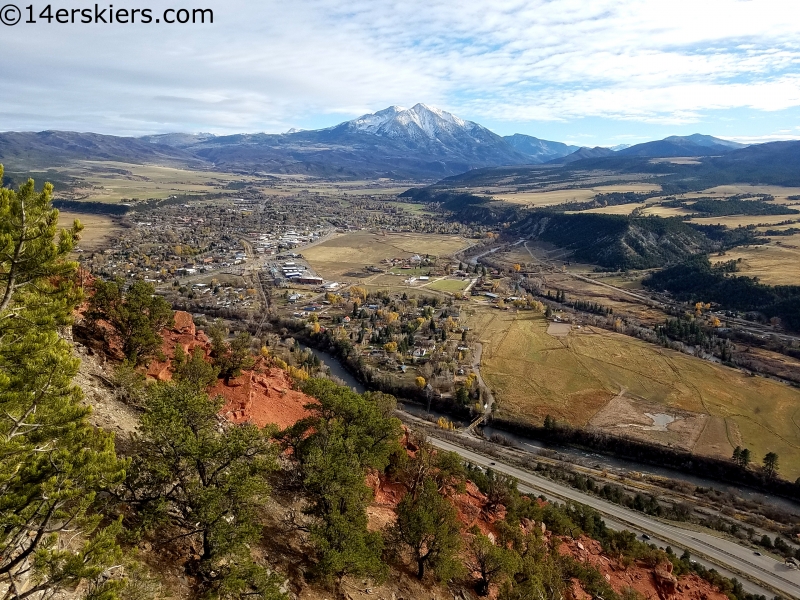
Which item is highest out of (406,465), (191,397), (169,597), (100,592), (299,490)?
(191,397)

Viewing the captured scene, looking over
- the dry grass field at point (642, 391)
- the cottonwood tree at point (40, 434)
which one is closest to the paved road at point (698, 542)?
the dry grass field at point (642, 391)

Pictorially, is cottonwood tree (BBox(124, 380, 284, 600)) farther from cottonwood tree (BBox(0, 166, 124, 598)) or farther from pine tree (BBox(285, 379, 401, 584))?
pine tree (BBox(285, 379, 401, 584))

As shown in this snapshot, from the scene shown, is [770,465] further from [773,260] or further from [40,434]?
[773,260]

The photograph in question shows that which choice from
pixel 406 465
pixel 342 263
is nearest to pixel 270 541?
pixel 406 465

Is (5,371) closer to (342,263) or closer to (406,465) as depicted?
(406,465)

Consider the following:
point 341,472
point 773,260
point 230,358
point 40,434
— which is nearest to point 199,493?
point 40,434

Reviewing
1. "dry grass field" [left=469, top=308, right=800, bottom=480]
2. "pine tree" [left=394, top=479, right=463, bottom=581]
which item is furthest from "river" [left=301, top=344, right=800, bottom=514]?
"pine tree" [left=394, top=479, right=463, bottom=581]
